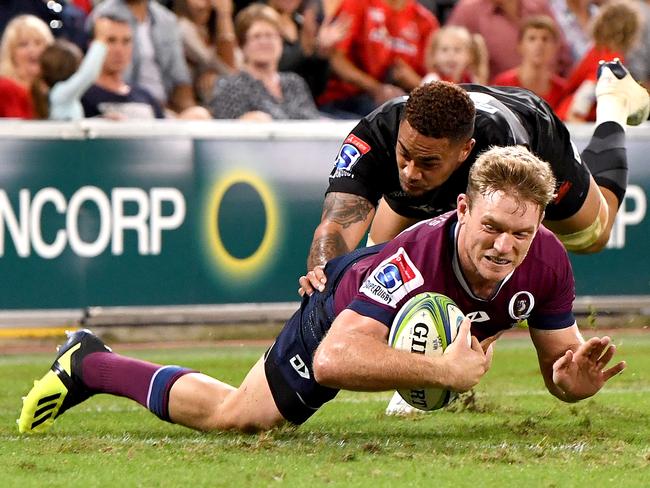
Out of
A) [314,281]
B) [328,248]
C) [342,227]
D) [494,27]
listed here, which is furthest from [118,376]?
[494,27]

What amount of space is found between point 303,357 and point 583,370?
4.20 feet

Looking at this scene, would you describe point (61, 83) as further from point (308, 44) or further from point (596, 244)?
point (596, 244)

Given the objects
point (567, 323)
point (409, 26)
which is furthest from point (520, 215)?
point (409, 26)

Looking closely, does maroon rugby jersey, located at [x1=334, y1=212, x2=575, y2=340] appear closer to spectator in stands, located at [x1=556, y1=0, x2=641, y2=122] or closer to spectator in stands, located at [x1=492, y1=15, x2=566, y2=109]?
spectator in stands, located at [x1=556, y1=0, x2=641, y2=122]

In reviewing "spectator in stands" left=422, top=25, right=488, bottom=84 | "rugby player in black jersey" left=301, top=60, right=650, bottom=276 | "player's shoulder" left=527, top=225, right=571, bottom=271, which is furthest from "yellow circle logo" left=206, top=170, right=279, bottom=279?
"player's shoulder" left=527, top=225, right=571, bottom=271

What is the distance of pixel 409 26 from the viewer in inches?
498

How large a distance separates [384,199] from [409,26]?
5.32 m

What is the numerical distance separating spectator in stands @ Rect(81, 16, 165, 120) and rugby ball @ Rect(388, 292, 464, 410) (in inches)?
228

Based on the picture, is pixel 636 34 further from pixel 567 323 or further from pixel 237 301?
pixel 567 323

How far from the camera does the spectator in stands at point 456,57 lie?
1220 centimetres

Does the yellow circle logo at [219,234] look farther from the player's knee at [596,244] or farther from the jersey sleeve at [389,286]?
the jersey sleeve at [389,286]

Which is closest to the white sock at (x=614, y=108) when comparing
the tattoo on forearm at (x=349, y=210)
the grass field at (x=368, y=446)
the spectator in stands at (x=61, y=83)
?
the grass field at (x=368, y=446)

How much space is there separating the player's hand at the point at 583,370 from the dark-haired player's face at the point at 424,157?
1209 millimetres

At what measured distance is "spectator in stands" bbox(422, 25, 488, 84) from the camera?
40.0 ft
